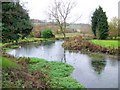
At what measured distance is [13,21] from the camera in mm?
14664

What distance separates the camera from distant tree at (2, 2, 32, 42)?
14089mm

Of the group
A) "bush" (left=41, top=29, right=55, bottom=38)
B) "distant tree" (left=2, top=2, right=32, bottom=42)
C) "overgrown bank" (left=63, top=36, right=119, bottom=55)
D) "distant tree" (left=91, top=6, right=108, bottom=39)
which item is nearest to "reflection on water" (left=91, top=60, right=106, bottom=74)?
"distant tree" (left=2, top=2, right=32, bottom=42)

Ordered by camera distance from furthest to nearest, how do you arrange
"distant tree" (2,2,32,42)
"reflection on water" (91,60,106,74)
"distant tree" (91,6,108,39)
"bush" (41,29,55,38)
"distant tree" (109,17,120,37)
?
"bush" (41,29,55,38) < "distant tree" (109,17,120,37) < "distant tree" (91,6,108,39) < "reflection on water" (91,60,106,74) < "distant tree" (2,2,32,42)

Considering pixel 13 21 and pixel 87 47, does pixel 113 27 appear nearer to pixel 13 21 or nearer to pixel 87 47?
pixel 87 47

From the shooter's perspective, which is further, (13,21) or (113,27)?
(113,27)

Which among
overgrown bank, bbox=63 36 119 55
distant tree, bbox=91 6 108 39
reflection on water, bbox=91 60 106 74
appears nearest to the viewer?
reflection on water, bbox=91 60 106 74

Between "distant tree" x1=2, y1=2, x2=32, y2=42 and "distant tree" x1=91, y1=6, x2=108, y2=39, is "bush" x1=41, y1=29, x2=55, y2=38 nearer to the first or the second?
"distant tree" x1=91, y1=6, x2=108, y2=39

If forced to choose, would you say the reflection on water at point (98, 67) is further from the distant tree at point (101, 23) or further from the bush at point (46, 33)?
the bush at point (46, 33)

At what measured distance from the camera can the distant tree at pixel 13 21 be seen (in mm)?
14089

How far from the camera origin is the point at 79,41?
30953 mm

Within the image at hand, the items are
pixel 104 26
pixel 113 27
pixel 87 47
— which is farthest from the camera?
pixel 113 27

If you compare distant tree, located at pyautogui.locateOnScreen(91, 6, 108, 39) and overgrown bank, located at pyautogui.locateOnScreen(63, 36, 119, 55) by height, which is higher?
distant tree, located at pyautogui.locateOnScreen(91, 6, 108, 39)

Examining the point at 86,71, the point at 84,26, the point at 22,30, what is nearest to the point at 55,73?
the point at 86,71

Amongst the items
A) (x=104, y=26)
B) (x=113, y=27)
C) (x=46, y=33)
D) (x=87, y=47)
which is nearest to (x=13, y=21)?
(x=87, y=47)
